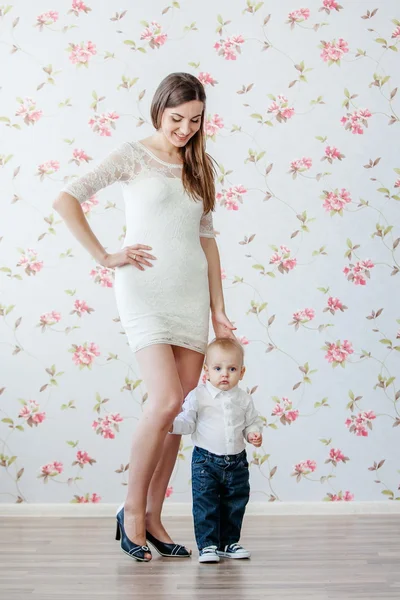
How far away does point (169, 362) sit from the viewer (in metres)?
2.37

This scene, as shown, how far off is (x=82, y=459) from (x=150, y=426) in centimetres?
100

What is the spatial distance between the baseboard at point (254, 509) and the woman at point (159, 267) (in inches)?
29.0

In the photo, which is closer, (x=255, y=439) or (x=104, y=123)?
(x=255, y=439)

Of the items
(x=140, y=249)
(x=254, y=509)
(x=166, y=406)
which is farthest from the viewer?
(x=254, y=509)

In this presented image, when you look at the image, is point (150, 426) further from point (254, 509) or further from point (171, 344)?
point (254, 509)

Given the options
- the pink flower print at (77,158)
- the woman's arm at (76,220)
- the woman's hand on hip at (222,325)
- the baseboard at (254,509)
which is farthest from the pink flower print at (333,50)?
the baseboard at (254,509)

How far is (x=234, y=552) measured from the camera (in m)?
2.44

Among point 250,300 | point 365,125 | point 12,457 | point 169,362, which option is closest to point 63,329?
point 12,457

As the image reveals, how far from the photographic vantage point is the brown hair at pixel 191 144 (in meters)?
2.41

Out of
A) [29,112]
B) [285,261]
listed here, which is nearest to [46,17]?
[29,112]

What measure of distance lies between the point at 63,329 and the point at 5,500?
0.71m

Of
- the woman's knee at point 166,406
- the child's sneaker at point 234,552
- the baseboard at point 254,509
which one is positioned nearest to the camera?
the woman's knee at point 166,406

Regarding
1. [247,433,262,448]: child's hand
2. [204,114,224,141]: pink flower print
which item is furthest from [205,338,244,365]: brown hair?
[204,114,224,141]: pink flower print

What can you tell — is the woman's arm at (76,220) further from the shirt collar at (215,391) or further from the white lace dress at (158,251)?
the shirt collar at (215,391)
